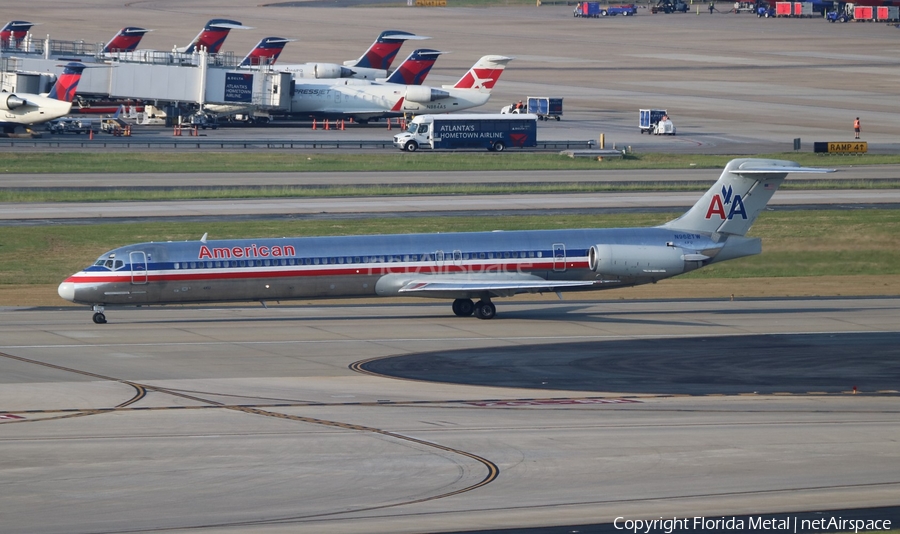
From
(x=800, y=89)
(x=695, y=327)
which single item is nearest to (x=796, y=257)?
(x=695, y=327)

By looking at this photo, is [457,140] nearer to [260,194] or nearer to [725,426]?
[260,194]

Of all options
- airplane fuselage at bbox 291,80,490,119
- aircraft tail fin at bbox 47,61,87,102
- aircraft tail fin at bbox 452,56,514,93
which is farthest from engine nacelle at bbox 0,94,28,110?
aircraft tail fin at bbox 452,56,514,93

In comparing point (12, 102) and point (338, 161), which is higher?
point (12, 102)

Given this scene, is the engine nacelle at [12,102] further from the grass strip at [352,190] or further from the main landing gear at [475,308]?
the main landing gear at [475,308]

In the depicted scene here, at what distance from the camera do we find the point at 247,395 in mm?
33406

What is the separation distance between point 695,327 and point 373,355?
12.5 m

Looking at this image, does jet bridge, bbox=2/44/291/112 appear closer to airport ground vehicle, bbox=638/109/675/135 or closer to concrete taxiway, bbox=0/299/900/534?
airport ground vehicle, bbox=638/109/675/135

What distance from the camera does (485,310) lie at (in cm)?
4725

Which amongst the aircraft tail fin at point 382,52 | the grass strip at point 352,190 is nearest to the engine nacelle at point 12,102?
the grass strip at point 352,190

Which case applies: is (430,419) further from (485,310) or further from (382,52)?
(382,52)

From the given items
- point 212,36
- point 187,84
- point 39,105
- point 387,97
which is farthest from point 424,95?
point 39,105

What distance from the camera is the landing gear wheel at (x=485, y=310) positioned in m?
47.2

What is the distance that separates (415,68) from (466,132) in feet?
65.4

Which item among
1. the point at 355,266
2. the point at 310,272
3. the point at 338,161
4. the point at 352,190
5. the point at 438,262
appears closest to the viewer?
the point at 310,272
